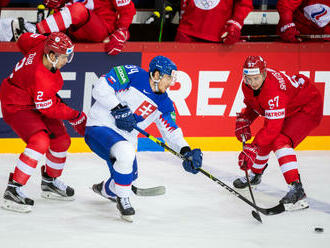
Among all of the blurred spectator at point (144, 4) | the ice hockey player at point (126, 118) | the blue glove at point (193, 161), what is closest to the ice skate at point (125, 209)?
the ice hockey player at point (126, 118)

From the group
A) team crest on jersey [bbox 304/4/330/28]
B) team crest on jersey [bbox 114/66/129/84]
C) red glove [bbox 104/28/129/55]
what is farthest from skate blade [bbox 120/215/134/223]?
team crest on jersey [bbox 304/4/330/28]

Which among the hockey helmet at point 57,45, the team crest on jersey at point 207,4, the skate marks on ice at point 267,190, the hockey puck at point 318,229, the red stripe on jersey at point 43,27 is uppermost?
the hockey helmet at point 57,45

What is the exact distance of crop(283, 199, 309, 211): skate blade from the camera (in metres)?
5.16

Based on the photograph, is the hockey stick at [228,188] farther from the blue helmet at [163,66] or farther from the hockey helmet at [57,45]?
the hockey helmet at [57,45]

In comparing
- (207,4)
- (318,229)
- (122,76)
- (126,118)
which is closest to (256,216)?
(318,229)

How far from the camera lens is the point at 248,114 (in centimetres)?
564

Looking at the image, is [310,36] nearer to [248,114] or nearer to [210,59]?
[210,59]

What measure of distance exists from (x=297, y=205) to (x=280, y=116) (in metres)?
0.62

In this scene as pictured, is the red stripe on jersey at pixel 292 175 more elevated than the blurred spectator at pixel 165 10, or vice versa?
the blurred spectator at pixel 165 10

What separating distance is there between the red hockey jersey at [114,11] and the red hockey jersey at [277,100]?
1.44m

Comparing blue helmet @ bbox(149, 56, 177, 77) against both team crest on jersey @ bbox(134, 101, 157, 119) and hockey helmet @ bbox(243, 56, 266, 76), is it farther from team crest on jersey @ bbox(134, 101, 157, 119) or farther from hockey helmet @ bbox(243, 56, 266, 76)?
hockey helmet @ bbox(243, 56, 266, 76)

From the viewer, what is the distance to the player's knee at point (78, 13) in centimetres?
614

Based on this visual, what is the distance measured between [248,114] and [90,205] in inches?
54.5

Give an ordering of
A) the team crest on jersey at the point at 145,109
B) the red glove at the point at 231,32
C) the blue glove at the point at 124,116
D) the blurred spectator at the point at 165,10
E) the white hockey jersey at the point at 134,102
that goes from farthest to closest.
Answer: the blurred spectator at the point at 165,10
the red glove at the point at 231,32
the team crest on jersey at the point at 145,109
the white hockey jersey at the point at 134,102
the blue glove at the point at 124,116
